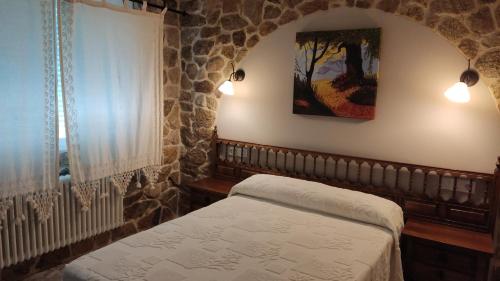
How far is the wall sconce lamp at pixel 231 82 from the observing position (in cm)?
324

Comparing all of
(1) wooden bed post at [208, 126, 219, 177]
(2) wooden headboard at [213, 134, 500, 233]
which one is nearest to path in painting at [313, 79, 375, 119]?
(2) wooden headboard at [213, 134, 500, 233]

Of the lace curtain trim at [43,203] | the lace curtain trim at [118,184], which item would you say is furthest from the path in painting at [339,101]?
the lace curtain trim at [43,203]

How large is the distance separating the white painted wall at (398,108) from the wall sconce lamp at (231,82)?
0.39 feet

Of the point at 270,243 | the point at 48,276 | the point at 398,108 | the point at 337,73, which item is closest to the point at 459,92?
the point at 398,108

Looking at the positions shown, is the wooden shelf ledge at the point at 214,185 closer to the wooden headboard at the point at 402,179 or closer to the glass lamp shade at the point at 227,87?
the wooden headboard at the point at 402,179

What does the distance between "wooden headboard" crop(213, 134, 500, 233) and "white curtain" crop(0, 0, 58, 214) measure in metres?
1.60

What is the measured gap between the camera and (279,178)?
9.27ft

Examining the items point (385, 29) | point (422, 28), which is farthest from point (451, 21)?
point (385, 29)

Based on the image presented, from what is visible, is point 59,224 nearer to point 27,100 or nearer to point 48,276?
point 48,276

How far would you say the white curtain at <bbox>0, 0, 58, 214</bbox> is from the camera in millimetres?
2148

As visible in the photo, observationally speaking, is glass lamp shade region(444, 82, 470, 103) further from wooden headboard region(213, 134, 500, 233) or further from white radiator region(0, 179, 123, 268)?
white radiator region(0, 179, 123, 268)

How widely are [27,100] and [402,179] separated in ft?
8.73

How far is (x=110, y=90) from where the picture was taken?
2783 millimetres

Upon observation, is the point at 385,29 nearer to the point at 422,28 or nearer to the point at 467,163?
the point at 422,28
